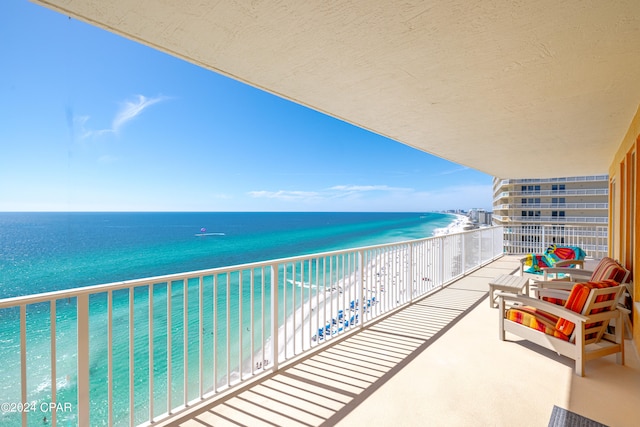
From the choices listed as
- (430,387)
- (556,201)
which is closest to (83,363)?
(430,387)

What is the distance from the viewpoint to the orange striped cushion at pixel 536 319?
9.21ft

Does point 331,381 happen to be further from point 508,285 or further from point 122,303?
point 122,303

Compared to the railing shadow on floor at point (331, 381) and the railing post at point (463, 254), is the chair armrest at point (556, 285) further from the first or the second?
the railing post at point (463, 254)

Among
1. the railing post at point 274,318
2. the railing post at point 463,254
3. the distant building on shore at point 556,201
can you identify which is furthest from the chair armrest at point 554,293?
the distant building on shore at point 556,201

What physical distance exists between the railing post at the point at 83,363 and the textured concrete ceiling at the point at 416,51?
5.22 ft

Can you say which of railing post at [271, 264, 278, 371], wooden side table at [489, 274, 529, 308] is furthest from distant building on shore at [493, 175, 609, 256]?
railing post at [271, 264, 278, 371]

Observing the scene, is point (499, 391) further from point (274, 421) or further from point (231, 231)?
point (231, 231)

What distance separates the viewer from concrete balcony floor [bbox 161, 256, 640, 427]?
6.66 ft

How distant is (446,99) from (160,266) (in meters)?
27.6

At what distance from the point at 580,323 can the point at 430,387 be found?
139 centimetres

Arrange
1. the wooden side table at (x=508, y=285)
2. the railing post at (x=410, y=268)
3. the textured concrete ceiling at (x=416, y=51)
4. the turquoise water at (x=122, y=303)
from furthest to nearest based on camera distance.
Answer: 1. the turquoise water at (x=122, y=303)
2. the railing post at (x=410, y=268)
3. the wooden side table at (x=508, y=285)
4. the textured concrete ceiling at (x=416, y=51)

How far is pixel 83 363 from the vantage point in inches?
64.9

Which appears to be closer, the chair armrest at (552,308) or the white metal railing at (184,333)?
the white metal railing at (184,333)

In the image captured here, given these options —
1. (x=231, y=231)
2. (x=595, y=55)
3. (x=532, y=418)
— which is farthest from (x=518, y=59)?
(x=231, y=231)
